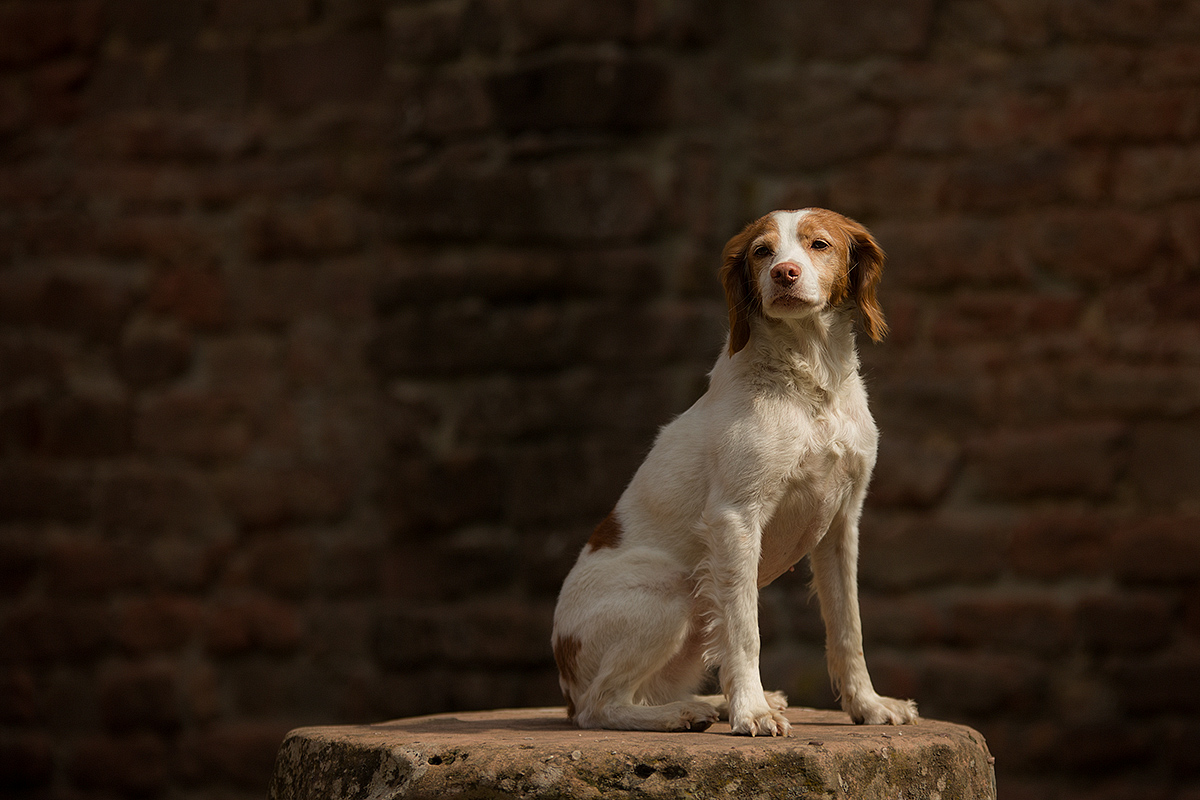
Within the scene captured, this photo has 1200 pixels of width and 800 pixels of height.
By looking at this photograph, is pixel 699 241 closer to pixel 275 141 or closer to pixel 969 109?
pixel 969 109

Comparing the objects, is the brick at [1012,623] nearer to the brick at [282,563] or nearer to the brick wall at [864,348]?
the brick wall at [864,348]

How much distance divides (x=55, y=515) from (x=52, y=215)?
4.93ft

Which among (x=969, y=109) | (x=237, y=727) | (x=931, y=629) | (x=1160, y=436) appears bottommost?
(x=237, y=727)

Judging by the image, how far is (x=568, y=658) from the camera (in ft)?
9.98

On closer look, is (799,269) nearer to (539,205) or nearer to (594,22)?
(539,205)

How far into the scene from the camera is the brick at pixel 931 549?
5.06 metres

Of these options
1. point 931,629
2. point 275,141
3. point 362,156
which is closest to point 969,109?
point 931,629

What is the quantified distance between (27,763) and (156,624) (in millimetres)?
940

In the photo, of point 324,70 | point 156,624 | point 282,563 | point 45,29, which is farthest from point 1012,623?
point 45,29

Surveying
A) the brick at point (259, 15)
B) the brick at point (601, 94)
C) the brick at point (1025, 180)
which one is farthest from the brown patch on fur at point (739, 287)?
the brick at point (259, 15)

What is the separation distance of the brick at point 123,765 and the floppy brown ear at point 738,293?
4170mm

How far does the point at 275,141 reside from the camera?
601 centimetres

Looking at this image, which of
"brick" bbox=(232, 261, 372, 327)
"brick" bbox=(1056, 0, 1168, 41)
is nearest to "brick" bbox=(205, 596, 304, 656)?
"brick" bbox=(232, 261, 372, 327)

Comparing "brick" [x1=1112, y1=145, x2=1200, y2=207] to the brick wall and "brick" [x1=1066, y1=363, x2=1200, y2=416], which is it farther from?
"brick" [x1=1066, y1=363, x2=1200, y2=416]
